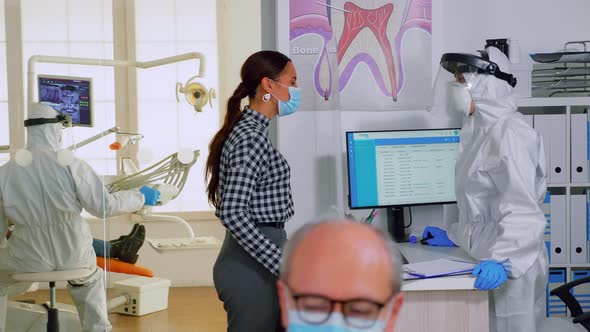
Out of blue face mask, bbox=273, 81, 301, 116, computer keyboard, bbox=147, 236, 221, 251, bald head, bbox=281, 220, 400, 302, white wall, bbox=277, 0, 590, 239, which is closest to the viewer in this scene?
bald head, bbox=281, 220, 400, 302

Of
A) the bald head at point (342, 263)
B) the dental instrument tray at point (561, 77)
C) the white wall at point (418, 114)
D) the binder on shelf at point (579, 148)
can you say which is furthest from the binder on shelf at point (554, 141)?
the bald head at point (342, 263)

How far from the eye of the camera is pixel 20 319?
2.62 meters

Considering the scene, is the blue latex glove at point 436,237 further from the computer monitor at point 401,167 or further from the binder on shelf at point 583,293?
the binder on shelf at point 583,293

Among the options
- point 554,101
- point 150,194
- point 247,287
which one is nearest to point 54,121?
point 150,194

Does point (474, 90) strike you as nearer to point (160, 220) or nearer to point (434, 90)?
point (434, 90)

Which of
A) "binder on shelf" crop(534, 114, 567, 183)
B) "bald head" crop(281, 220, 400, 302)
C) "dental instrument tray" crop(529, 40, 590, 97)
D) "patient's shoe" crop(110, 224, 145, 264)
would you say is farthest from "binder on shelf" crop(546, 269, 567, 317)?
"bald head" crop(281, 220, 400, 302)

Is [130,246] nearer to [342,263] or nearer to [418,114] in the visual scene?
[418,114]

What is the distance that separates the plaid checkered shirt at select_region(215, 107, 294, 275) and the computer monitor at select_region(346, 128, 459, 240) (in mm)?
756

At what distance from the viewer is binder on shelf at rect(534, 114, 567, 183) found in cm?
313

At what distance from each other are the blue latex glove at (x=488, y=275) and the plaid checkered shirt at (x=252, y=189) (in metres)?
0.64

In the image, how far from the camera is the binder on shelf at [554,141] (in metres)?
3.13

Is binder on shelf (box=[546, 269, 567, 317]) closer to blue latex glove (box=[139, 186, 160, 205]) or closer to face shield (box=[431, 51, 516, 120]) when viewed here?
face shield (box=[431, 51, 516, 120])

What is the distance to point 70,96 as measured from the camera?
265cm

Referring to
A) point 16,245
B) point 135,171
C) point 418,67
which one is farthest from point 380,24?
point 16,245
